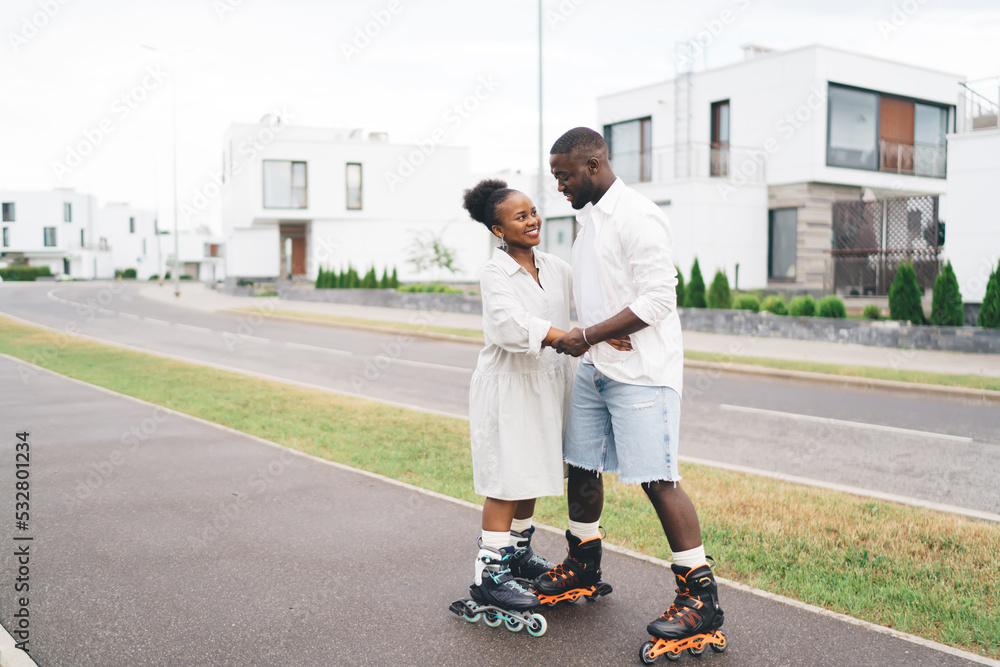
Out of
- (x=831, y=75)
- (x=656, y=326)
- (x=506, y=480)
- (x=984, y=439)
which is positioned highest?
(x=831, y=75)

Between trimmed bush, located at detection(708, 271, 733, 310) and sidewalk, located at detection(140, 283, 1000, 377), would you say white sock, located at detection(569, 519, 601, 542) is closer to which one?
sidewalk, located at detection(140, 283, 1000, 377)

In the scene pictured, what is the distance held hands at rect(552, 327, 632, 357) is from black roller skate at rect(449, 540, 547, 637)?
38.3 inches

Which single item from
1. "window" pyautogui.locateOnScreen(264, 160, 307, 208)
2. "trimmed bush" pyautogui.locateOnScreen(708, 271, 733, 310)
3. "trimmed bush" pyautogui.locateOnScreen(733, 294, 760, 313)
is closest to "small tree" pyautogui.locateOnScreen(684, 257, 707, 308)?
"trimmed bush" pyautogui.locateOnScreen(708, 271, 733, 310)

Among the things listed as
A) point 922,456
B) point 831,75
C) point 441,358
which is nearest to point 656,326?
point 922,456

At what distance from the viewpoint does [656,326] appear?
3305 millimetres

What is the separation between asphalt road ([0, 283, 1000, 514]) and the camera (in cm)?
645

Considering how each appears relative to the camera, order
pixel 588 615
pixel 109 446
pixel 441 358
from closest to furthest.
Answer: pixel 588 615 < pixel 109 446 < pixel 441 358

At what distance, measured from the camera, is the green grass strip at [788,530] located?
354 cm

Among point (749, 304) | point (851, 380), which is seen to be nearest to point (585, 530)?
point (851, 380)

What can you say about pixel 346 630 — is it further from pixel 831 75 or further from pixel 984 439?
pixel 831 75

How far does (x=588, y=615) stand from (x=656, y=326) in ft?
4.51

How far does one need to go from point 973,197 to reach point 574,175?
53.7ft

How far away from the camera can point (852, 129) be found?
25.4 m

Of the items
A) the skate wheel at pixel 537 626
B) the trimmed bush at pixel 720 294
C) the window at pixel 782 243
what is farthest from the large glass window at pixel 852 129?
the skate wheel at pixel 537 626
